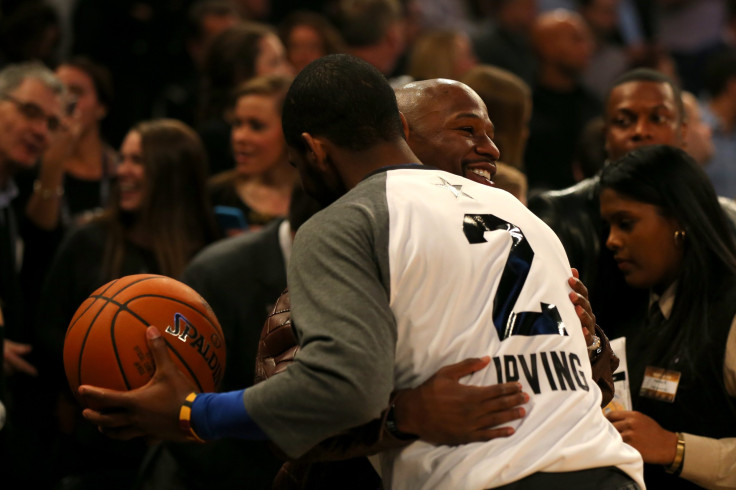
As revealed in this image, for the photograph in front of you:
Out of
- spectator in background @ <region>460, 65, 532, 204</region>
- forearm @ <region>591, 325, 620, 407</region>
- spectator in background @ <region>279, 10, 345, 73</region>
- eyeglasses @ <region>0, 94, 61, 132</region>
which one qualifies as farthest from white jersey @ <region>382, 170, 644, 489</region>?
spectator in background @ <region>279, 10, 345, 73</region>

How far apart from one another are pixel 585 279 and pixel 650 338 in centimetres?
44

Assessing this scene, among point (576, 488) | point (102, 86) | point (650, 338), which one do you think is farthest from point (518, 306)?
point (102, 86)

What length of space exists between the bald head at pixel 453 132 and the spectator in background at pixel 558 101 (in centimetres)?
388

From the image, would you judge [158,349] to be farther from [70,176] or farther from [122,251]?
[70,176]

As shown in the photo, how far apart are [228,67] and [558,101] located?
2802 millimetres

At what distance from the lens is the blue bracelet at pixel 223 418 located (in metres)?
2.68

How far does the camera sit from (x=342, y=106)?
291 centimetres

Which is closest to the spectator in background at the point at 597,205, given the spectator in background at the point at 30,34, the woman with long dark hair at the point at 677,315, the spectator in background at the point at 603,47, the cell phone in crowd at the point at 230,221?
the woman with long dark hair at the point at 677,315

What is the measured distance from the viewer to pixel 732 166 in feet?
25.6

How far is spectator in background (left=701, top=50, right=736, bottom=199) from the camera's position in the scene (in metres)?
7.77

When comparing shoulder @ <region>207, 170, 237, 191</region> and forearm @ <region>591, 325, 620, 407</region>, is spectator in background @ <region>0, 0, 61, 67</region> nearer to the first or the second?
shoulder @ <region>207, 170, 237, 191</region>

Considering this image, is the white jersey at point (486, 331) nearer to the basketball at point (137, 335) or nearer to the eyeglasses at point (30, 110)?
the basketball at point (137, 335)

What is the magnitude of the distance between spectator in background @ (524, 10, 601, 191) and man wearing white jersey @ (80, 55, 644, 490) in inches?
178

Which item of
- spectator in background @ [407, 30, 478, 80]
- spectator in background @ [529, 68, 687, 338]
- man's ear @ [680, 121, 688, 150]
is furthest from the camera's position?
spectator in background @ [407, 30, 478, 80]
